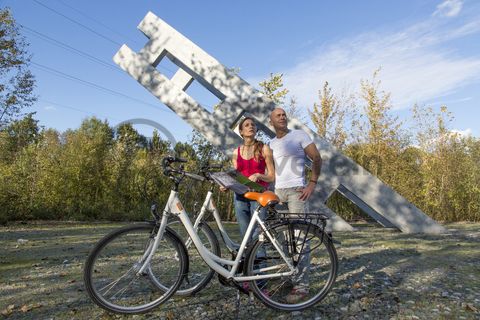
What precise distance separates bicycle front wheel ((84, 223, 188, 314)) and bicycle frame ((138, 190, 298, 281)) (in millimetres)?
62

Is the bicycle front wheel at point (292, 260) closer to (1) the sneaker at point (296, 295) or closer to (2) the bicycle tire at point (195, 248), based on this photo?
(1) the sneaker at point (296, 295)

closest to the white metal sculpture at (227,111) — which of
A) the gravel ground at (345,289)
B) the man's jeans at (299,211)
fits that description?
the gravel ground at (345,289)

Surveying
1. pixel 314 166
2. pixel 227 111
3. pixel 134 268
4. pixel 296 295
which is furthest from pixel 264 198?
pixel 227 111

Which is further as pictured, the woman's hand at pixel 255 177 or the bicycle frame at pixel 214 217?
the woman's hand at pixel 255 177

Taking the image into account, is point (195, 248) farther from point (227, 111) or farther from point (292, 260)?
point (227, 111)

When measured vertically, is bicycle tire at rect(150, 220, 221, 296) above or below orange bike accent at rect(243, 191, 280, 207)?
below

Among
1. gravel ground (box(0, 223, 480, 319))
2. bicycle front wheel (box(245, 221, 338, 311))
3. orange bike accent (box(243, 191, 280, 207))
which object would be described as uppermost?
orange bike accent (box(243, 191, 280, 207))

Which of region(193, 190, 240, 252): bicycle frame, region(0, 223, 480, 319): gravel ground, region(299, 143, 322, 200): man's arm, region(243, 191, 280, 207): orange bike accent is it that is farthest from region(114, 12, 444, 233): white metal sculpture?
region(243, 191, 280, 207): orange bike accent

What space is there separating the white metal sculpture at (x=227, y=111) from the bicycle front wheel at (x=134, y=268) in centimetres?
454

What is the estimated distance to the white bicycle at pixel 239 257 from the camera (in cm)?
288

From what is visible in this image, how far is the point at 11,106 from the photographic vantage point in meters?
12.7

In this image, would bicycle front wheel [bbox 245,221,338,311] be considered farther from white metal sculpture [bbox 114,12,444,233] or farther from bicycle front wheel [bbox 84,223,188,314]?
white metal sculpture [bbox 114,12,444,233]

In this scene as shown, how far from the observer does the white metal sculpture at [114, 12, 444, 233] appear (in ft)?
24.1

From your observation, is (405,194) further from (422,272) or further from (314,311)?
(314,311)
